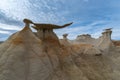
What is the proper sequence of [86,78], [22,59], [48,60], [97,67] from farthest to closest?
[97,67]
[86,78]
[48,60]
[22,59]

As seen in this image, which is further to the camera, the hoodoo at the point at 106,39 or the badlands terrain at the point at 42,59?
the hoodoo at the point at 106,39

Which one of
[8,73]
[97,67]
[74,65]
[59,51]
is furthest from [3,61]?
[97,67]

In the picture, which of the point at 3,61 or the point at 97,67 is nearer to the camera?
the point at 3,61

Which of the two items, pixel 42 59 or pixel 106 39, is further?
pixel 106 39

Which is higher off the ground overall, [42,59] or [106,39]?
[106,39]

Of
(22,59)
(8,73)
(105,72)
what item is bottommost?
(105,72)

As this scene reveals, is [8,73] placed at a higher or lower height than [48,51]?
lower

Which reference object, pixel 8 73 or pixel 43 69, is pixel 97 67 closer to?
pixel 43 69

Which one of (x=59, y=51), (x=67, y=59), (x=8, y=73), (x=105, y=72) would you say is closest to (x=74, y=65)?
(x=67, y=59)

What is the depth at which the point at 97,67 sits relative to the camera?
44.5 ft

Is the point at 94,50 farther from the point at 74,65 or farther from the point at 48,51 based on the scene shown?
the point at 48,51

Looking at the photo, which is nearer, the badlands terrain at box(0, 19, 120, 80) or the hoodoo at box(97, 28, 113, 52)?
the badlands terrain at box(0, 19, 120, 80)

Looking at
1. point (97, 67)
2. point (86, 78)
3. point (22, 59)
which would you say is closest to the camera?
point (22, 59)

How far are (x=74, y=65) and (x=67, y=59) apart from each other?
0.61 m
